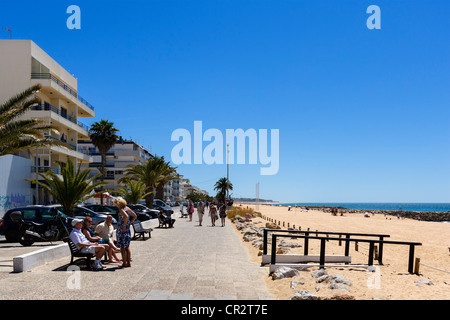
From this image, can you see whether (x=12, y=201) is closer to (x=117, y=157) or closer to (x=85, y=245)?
(x=85, y=245)

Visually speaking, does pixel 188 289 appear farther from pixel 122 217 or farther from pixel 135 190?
pixel 135 190

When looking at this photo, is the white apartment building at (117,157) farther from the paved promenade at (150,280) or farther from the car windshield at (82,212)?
the paved promenade at (150,280)

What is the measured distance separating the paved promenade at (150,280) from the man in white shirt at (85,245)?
290 mm

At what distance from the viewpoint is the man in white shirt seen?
8.80 metres

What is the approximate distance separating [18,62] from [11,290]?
1271 inches

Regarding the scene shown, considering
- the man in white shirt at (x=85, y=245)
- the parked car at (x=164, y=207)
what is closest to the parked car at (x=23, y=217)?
the man in white shirt at (x=85, y=245)

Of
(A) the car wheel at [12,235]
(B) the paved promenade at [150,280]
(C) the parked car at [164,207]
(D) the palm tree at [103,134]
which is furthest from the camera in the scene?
(D) the palm tree at [103,134]

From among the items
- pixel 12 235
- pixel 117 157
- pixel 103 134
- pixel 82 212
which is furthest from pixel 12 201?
pixel 117 157

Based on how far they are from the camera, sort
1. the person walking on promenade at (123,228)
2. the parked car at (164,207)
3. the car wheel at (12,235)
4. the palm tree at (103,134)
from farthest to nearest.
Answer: the palm tree at (103,134) → the parked car at (164,207) → the car wheel at (12,235) → the person walking on promenade at (123,228)

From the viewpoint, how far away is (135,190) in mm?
34406

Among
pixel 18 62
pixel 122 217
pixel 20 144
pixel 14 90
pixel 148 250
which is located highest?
pixel 18 62

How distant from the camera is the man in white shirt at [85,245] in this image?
28.9ft

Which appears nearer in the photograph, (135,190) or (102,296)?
(102,296)
